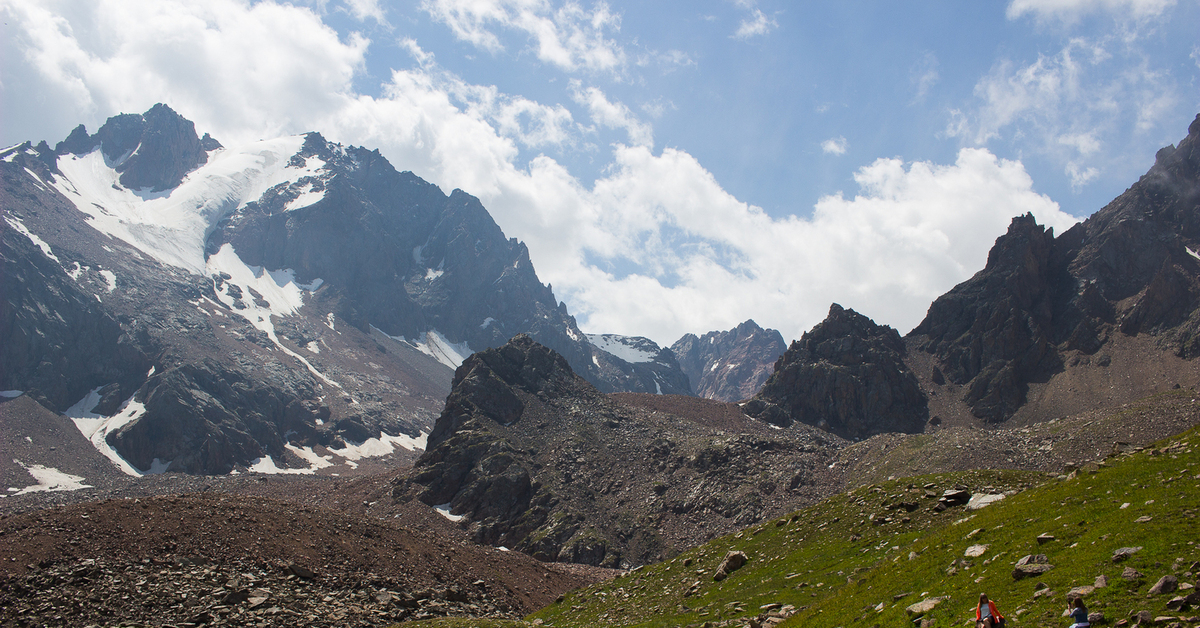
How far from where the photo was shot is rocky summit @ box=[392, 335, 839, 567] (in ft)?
272

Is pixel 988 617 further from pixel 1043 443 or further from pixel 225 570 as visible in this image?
pixel 1043 443

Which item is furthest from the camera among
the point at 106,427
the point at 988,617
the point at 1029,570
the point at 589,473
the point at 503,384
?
the point at 106,427

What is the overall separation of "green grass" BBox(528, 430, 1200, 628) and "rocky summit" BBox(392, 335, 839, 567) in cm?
4024

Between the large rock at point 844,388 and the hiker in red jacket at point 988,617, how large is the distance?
14257cm

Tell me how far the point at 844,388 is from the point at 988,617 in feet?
530

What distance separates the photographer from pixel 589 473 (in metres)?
102

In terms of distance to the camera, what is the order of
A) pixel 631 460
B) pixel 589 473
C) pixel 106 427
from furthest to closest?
pixel 106 427 < pixel 631 460 < pixel 589 473

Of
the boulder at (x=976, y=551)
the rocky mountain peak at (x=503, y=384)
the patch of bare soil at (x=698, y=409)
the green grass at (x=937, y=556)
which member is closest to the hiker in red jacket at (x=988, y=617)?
the green grass at (x=937, y=556)

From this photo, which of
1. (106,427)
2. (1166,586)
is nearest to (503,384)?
(1166,586)

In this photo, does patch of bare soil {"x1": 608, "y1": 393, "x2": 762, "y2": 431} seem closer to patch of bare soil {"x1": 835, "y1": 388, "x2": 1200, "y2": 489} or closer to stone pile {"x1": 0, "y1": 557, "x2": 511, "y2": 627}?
patch of bare soil {"x1": 835, "y1": 388, "x2": 1200, "y2": 489}

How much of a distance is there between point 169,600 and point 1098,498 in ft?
140

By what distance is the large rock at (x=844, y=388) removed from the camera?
532ft

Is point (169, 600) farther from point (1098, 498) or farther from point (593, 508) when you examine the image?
point (593, 508)

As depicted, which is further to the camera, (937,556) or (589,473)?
(589,473)
